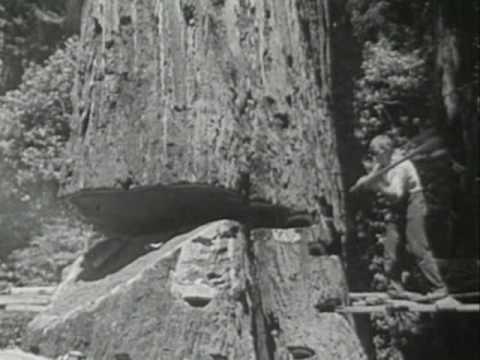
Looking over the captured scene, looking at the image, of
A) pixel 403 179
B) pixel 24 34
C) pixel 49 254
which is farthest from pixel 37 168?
pixel 403 179

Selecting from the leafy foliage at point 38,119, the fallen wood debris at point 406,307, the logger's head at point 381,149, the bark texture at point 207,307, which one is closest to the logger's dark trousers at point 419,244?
the fallen wood debris at point 406,307

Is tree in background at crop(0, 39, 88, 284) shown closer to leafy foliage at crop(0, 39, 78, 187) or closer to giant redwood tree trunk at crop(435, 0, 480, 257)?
leafy foliage at crop(0, 39, 78, 187)

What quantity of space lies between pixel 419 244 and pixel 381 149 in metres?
0.68

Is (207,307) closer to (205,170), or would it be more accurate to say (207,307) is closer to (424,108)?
(205,170)

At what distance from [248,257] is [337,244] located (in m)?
0.49

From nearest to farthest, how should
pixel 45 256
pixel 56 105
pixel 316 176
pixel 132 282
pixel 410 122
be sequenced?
pixel 132 282 → pixel 316 176 → pixel 410 122 → pixel 45 256 → pixel 56 105

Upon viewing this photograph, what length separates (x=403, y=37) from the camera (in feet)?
11.7

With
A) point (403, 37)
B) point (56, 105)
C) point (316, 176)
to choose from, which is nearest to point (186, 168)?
point (316, 176)

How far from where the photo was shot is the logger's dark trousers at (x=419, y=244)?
2736mm

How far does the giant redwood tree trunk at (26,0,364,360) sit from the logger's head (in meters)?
1.05

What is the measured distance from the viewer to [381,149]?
3479 mm

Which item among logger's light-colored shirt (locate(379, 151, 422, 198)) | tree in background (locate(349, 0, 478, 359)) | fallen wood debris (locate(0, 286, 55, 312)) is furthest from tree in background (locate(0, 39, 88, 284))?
logger's light-colored shirt (locate(379, 151, 422, 198))

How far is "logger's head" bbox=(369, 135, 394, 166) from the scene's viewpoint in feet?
10.9

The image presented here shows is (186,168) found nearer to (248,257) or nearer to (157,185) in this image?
(157,185)
